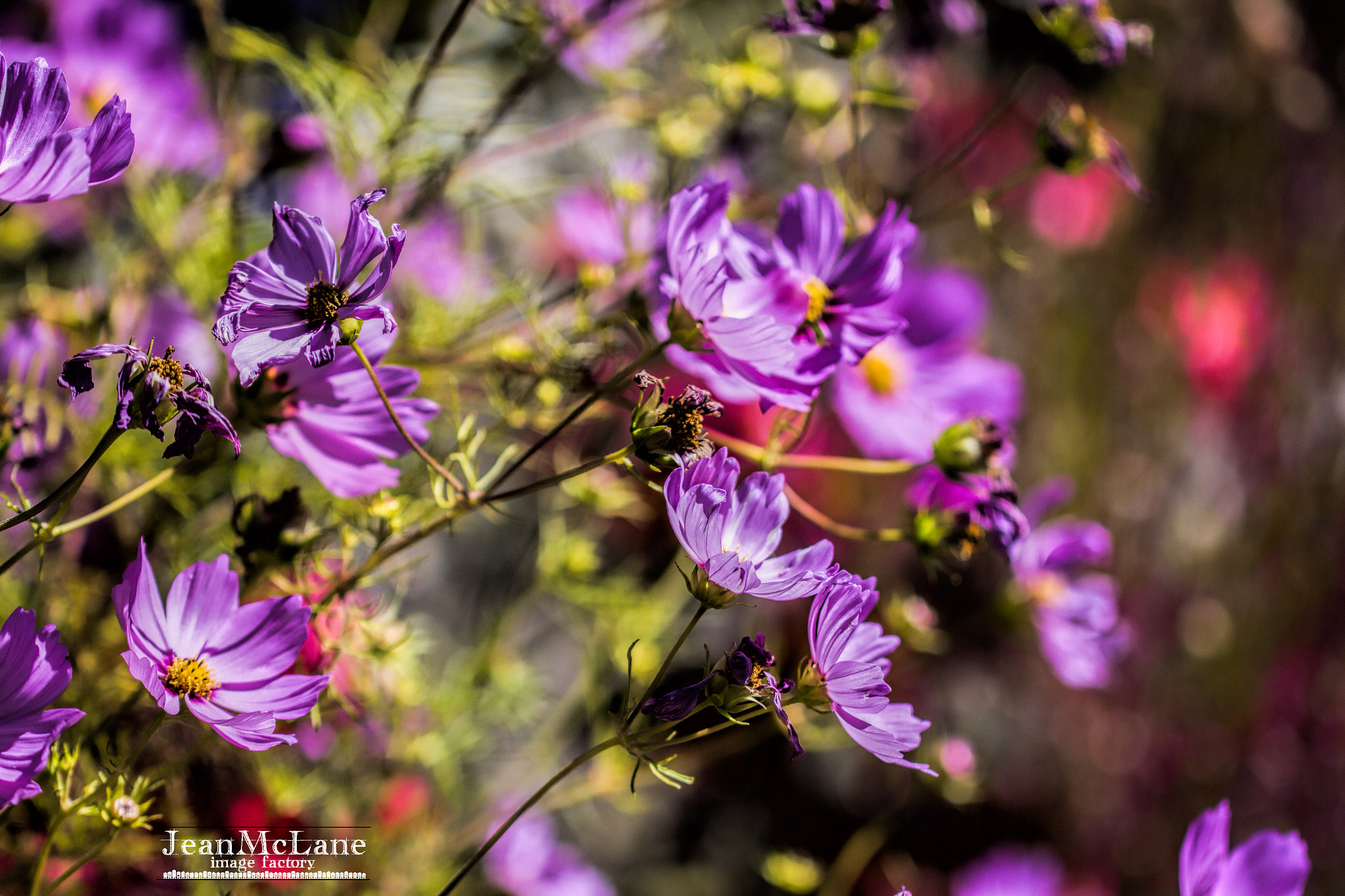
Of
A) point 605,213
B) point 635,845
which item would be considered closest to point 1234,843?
point 635,845

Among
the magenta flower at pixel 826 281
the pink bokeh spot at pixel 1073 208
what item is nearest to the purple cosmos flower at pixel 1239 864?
the magenta flower at pixel 826 281

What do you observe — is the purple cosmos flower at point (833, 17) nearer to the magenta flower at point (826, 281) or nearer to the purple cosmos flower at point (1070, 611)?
the magenta flower at point (826, 281)

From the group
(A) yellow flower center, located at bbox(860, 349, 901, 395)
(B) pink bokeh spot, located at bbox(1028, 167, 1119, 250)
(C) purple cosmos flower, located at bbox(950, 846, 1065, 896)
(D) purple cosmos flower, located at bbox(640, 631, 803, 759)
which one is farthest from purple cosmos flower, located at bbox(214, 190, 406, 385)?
(B) pink bokeh spot, located at bbox(1028, 167, 1119, 250)

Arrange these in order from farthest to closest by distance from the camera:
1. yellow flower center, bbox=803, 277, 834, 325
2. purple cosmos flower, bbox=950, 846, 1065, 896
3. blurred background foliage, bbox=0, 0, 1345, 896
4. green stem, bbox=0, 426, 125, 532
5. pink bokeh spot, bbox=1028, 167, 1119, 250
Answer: pink bokeh spot, bbox=1028, 167, 1119, 250 < purple cosmos flower, bbox=950, 846, 1065, 896 < blurred background foliage, bbox=0, 0, 1345, 896 < yellow flower center, bbox=803, 277, 834, 325 < green stem, bbox=0, 426, 125, 532

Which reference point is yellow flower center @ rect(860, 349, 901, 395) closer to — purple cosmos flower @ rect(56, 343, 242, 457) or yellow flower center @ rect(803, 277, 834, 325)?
yellow flower center @ rect(803, 277, 834, 325)

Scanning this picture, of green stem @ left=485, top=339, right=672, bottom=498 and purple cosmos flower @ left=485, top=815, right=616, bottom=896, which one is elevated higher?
green stem @ left=485, top=339, right=672, bottom=498

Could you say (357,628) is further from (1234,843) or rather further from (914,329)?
(1234,843)

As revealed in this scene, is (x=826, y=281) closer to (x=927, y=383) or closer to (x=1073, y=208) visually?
(x=927, y=383)

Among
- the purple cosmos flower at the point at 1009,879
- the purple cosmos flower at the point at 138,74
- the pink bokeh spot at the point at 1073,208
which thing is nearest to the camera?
the purple cosmos flower at the point at 138,74

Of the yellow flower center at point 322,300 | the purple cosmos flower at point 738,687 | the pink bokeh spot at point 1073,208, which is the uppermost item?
the yellow flower center at point 322,300
